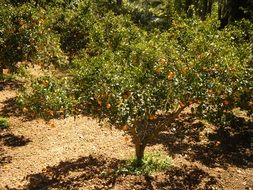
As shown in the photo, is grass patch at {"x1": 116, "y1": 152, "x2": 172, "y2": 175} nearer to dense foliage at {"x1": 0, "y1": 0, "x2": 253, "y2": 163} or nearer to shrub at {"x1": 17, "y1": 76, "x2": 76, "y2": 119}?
dense foliage at {"x1": 0, "y1": 0, "x2": 253, "y2": 163}

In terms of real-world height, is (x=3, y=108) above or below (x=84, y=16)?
below

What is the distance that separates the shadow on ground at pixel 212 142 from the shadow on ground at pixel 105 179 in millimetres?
1132

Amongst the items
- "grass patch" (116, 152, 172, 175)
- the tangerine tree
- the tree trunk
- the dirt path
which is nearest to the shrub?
the tangerine tree

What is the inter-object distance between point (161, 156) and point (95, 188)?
2.65 m

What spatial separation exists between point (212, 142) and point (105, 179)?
461 centimetres

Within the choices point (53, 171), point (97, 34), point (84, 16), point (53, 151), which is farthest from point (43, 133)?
point (84, 16)

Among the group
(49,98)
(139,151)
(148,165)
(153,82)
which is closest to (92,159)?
(139,151)

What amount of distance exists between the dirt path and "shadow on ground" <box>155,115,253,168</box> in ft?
0.11

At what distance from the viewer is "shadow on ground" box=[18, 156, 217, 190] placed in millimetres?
10414

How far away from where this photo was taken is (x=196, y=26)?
1036 centimetres

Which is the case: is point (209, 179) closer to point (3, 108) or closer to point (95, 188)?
point (95, 188)

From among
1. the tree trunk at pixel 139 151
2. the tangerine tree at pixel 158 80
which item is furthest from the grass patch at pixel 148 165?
the tangerine tree at pixel 158 80

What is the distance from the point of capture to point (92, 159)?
12055 mm

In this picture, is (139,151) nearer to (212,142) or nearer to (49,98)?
(49,98)
